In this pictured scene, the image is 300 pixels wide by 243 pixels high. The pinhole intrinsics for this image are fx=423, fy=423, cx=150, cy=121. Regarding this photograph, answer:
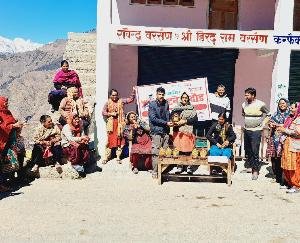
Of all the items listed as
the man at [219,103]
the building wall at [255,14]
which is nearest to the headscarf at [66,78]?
the man at [219,103]

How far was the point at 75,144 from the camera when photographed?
9.38m

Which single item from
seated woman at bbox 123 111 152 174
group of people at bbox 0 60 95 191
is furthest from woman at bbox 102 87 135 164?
group of people at bbox 0 60 95 191

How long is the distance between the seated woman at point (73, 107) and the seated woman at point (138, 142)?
3.49 ft

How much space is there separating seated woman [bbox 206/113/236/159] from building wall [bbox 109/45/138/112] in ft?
15.1

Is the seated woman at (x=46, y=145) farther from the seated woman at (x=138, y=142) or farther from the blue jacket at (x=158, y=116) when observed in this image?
the blue jacket at (x=158, y=116)

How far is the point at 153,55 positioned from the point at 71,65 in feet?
17.0

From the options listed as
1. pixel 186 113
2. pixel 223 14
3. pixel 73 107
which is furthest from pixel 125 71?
pixel 186 113

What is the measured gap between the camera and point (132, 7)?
1323 centimetres

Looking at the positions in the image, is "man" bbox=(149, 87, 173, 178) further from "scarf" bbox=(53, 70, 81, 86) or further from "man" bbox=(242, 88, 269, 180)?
"scarf" bbox=(53, 70, 81, 86)

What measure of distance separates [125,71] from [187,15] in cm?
265

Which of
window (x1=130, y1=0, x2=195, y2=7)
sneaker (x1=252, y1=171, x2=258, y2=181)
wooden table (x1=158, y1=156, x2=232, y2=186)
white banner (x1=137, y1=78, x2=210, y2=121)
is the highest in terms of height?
window (x1=130, y1=0, x2=195, y2=7)

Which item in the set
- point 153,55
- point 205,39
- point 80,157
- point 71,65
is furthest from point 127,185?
point 71,65

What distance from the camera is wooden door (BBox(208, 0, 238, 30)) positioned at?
44.2 ft

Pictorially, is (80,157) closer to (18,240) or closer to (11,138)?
(11,138)
